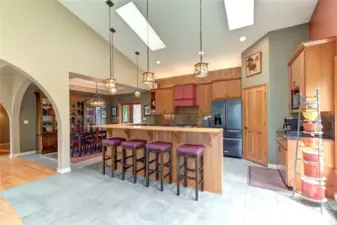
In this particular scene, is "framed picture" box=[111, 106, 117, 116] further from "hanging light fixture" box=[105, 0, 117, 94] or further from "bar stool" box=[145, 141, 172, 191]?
"bar stool" box=[145, 141, 172, 191]

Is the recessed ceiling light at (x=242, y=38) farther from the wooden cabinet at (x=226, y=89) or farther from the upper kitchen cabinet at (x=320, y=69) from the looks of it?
the upper kitchen cabinet at (x=320, y=69)

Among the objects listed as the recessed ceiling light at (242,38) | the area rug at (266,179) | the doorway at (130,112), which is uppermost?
the recessed ceiling light at (242,38)

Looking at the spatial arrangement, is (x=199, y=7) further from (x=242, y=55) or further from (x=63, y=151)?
(x=63, y=151)

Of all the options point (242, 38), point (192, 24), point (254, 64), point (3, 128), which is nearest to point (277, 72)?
point (254, 64)

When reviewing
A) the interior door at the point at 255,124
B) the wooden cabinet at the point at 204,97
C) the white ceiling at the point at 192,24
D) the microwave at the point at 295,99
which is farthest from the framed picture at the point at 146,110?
the microwave at the point at 295,99

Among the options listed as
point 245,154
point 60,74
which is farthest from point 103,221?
point 245,154

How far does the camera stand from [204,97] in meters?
5.91

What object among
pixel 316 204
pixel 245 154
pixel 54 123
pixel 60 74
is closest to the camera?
pixel 316 204

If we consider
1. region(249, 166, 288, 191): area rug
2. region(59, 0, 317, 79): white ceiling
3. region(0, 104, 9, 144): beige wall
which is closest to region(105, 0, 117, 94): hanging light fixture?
Result: region(59, 0, 317, 79): white ceiling

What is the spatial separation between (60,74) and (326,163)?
5.31m

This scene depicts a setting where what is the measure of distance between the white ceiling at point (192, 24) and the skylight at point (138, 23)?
0.12 meters

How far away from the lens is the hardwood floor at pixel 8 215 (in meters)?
2.04

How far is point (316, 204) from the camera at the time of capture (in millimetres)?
2361

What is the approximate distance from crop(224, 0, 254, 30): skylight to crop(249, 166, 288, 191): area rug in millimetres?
3322
